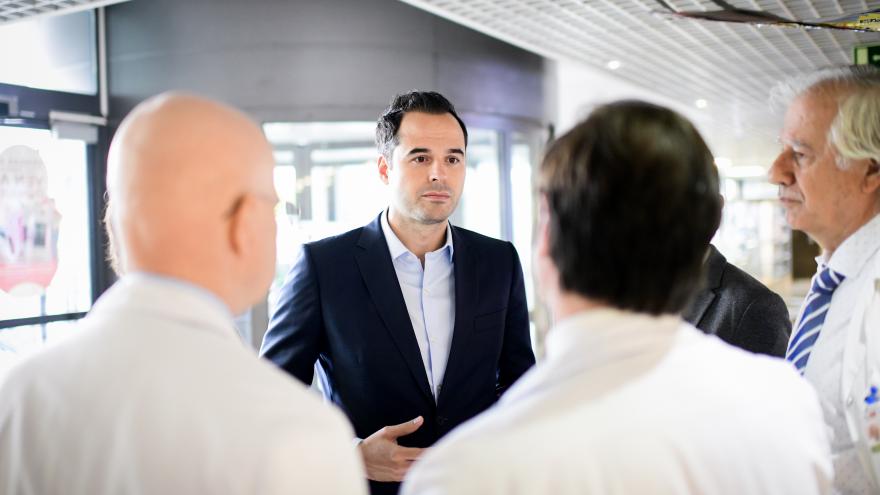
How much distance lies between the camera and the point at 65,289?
533cm

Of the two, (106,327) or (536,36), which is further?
(536,36)

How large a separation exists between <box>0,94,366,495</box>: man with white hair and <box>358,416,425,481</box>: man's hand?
1.00 metres

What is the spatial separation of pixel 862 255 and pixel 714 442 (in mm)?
919

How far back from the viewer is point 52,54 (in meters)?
5.33

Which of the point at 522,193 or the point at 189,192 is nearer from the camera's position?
the point at 189,192

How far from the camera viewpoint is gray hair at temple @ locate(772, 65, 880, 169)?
1.60m

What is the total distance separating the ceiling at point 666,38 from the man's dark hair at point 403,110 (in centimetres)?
168

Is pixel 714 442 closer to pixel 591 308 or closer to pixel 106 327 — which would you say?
pixel 591 308

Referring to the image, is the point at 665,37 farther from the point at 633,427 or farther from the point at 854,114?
the point at 633,427

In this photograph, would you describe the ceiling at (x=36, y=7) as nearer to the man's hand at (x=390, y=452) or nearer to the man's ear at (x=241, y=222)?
the man's hand at (x=390, y=452)

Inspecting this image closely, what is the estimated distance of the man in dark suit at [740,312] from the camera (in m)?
2.15

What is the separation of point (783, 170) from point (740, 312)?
1.81 feet

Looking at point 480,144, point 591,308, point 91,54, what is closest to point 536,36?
point 480,144

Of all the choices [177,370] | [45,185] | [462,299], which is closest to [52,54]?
[45,185]
